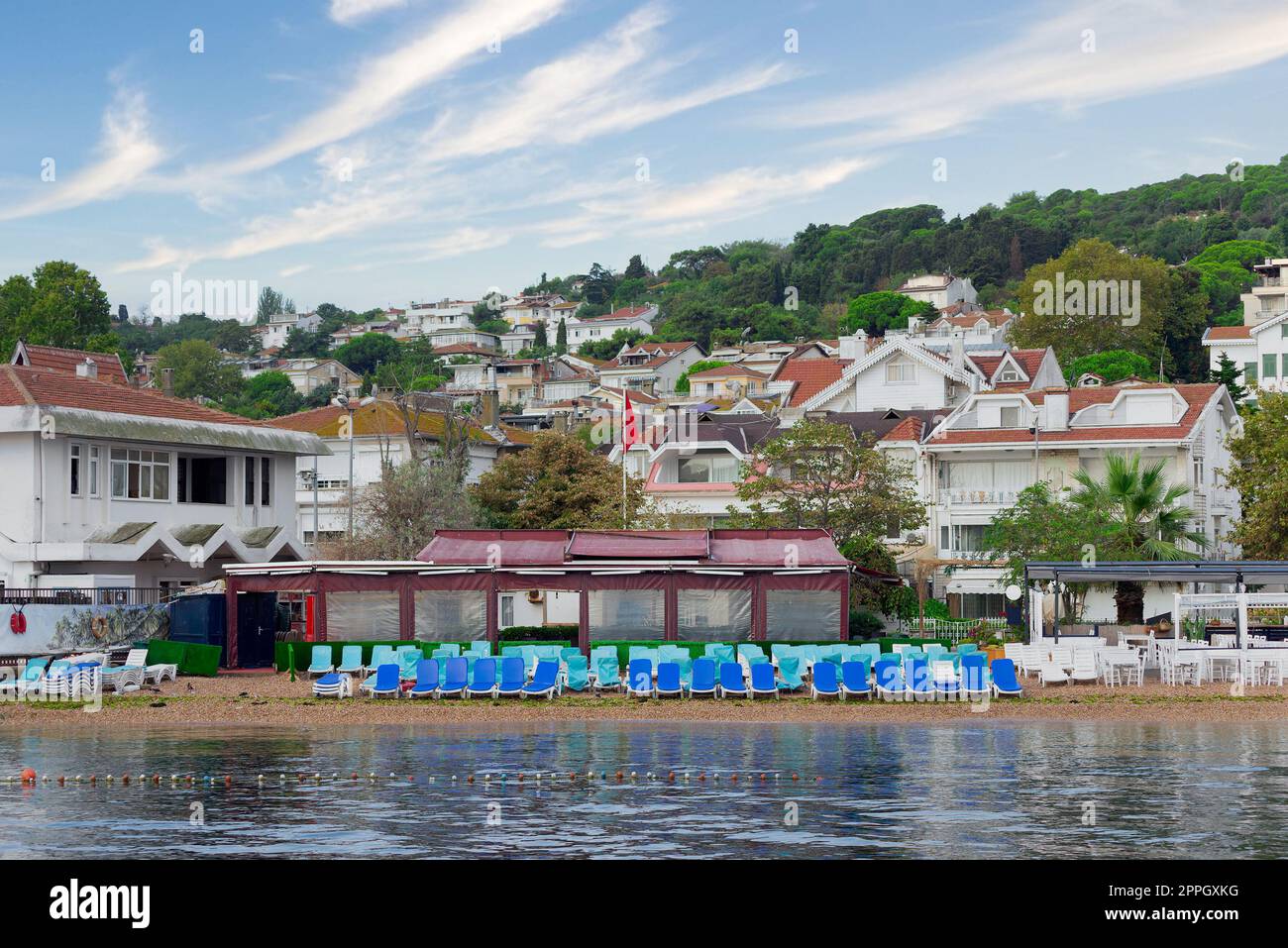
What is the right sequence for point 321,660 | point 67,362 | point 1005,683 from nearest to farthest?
point 1005,683 → point 321,660 → point 67,362

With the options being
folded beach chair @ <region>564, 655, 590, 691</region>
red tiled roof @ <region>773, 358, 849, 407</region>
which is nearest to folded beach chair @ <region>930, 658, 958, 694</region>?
folded beach chair @ <region>564, 655, 590, 691</region>

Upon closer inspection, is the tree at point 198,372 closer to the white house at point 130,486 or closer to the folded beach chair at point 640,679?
the white house at point 130,486

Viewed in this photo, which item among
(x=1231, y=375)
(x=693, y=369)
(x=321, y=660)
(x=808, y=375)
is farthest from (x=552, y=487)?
(x=693, y=369)

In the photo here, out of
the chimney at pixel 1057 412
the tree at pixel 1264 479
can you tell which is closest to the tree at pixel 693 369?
the chimney at pixel 1057 412

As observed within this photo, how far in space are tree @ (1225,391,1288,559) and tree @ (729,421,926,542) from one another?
1032 centimetres

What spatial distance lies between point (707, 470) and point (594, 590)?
99.6 feet

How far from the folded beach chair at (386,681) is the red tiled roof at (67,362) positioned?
2697 cm

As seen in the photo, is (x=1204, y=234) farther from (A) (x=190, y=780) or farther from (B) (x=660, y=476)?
(A) (x=190, y=780)

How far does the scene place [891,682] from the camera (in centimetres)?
3225

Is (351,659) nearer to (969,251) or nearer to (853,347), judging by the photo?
(853,347)

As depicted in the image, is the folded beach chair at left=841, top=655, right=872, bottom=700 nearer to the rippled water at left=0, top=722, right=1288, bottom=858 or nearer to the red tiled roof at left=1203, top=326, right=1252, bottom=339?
the rippled water at left=0, top=722, right=1288, bottom=858

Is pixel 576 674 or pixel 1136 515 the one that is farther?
pixel 1136 515
